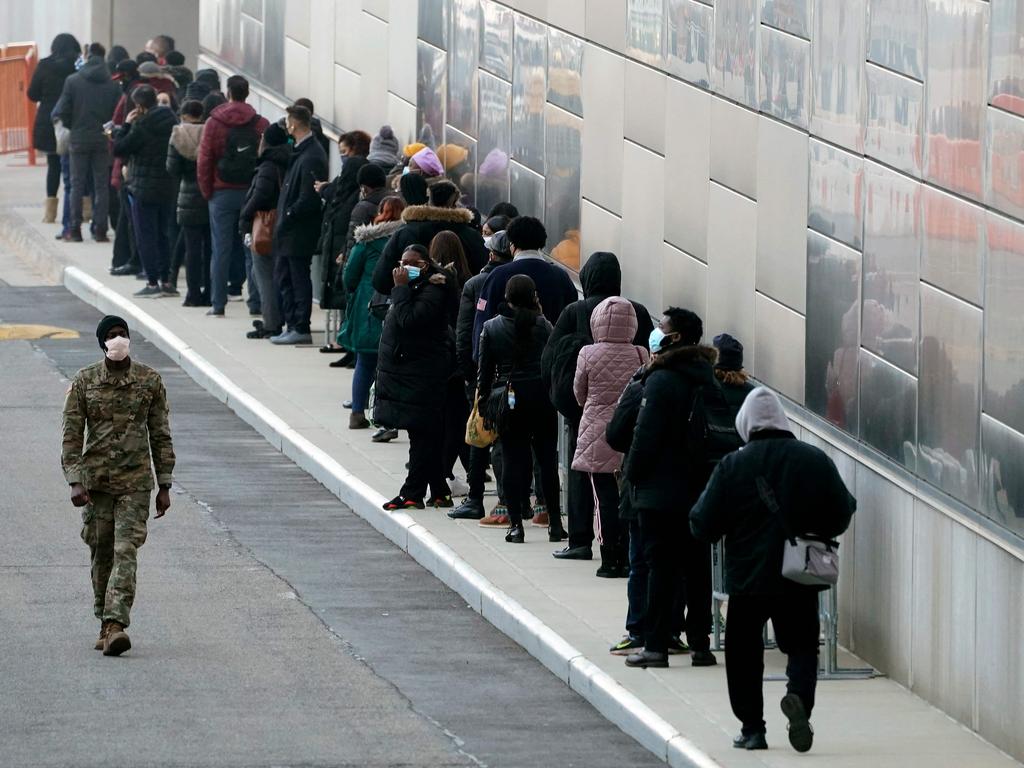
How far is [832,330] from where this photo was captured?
12414 mm

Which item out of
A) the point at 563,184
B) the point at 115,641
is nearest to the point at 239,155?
the point at 563,184

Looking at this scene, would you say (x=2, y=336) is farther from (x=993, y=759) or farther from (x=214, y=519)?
(x=993, y=759)

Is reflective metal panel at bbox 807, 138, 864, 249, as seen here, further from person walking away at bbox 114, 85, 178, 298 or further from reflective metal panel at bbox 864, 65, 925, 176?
person walking away at bbox 114, 85, 178, 298

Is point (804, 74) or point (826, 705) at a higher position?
point (804, 74)

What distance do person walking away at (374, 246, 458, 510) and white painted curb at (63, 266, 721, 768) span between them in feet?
2.09

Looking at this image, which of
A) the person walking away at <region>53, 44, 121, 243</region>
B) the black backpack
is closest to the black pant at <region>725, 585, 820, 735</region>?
the black backpack

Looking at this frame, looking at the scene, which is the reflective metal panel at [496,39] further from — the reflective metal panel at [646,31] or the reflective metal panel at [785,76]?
the reflective metal panel at [785,76]

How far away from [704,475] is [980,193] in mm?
1918

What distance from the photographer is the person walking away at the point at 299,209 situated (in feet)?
69.0

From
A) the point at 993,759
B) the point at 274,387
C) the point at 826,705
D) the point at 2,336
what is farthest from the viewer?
the point at 2,336

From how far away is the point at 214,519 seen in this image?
51.6 feet

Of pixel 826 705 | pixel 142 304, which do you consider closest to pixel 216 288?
pixel 142 304

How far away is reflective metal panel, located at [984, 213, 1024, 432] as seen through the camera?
33.2 feet

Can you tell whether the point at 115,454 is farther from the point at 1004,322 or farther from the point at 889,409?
the point at 1004,322
